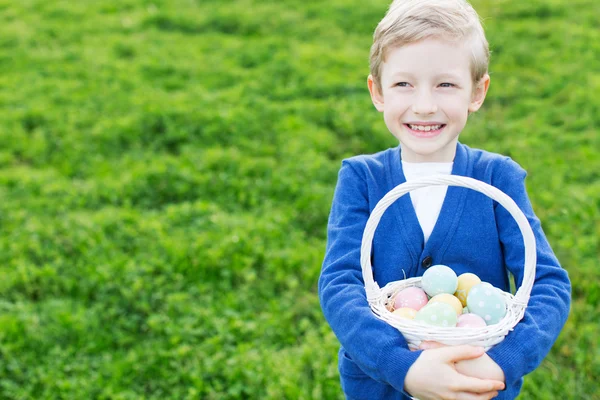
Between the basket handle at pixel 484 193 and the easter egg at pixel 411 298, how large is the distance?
12 centimetres

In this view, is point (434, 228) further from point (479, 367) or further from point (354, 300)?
point (479, 367)

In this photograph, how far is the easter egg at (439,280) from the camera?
1939mm

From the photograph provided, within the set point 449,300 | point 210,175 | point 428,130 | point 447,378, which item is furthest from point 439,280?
point 210,175

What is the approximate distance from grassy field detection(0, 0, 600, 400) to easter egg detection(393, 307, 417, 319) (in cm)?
160

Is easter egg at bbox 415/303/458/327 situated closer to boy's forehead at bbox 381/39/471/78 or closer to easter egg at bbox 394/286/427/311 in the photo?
easter egg at bbox 394/286/427/311

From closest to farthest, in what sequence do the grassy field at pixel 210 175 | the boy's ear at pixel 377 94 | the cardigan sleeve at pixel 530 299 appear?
the cardigan sleeve at pixel 530 299, the boy's ear at pixel 377 94, the grassy field at pixel 210 175

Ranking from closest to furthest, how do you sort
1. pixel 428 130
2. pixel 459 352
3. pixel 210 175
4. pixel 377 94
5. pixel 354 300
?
pixel 459 352 < pixel 354 300 < pixel 428 130 < pixel 377 94 < pixel 210 175

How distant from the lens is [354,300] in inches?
76.9

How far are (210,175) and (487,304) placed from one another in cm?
351

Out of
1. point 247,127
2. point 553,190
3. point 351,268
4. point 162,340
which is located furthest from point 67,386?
point 553,190

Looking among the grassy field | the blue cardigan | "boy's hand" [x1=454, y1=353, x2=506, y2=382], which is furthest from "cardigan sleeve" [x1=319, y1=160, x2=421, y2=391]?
the grassy field

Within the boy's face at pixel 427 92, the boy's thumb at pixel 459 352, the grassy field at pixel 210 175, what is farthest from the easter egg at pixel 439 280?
the grassy field at pixel 210 175

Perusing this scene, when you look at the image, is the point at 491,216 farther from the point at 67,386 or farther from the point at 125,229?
the point at 125,229

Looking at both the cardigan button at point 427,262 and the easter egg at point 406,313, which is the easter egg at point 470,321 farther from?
the cardigan button at point 427,262
